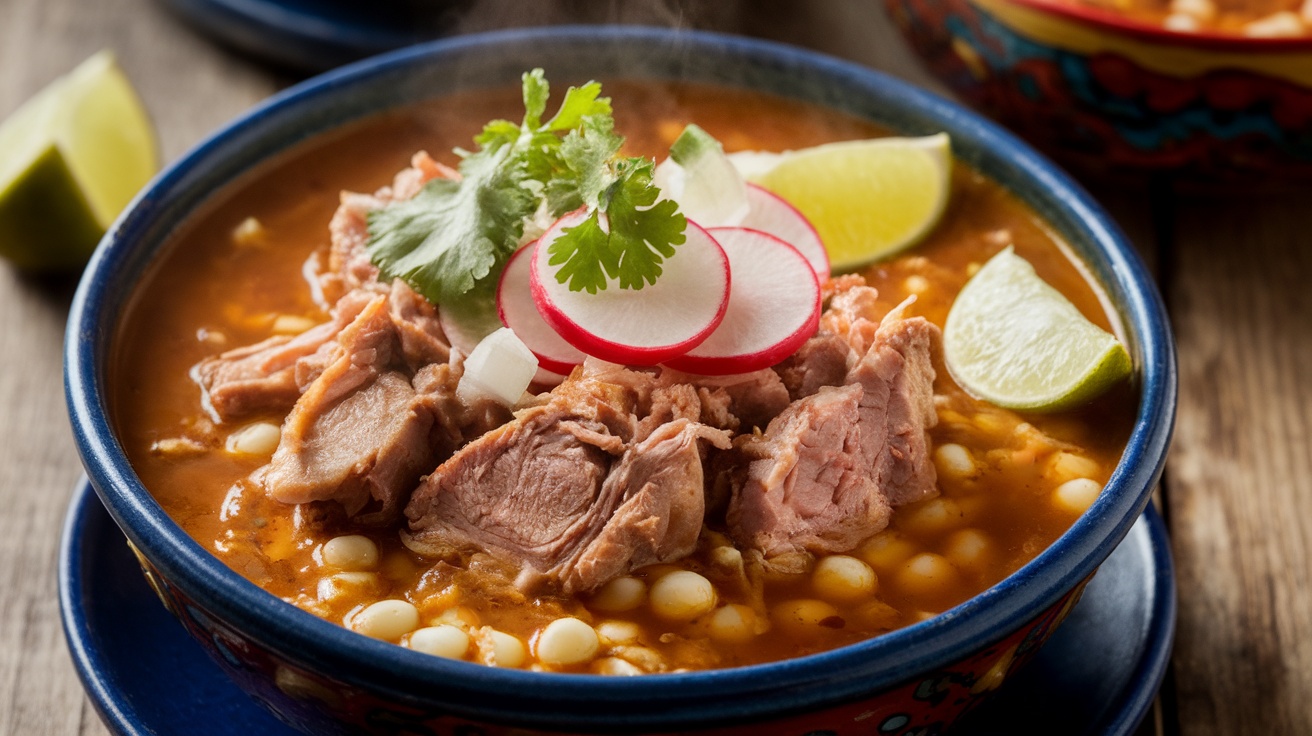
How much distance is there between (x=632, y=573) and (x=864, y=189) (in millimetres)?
1354

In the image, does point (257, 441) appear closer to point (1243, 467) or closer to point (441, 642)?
point (441, 642)

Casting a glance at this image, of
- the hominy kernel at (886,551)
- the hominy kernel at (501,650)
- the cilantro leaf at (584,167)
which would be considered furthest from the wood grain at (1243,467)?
the cilantro leaf at (584,167)

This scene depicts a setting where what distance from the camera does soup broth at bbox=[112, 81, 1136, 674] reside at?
255cm

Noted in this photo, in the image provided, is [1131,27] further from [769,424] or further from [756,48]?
[769,424]

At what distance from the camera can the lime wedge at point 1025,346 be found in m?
2.95

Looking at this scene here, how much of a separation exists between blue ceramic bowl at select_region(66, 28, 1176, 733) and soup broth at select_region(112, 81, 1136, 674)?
11 cm

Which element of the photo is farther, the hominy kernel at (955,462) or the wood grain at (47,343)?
the wood grain at (47,343)

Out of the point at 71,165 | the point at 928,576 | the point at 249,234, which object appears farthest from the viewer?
the point at 71,165

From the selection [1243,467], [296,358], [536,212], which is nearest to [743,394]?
[536,212]

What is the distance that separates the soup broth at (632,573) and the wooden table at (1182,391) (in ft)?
2.66

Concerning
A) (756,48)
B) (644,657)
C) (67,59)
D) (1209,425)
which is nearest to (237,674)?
(644,657)

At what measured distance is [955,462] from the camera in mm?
2900

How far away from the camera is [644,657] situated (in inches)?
98.1

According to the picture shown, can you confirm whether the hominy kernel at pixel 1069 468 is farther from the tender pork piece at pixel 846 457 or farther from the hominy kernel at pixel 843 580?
the hominy kernel at pixel 843 580
